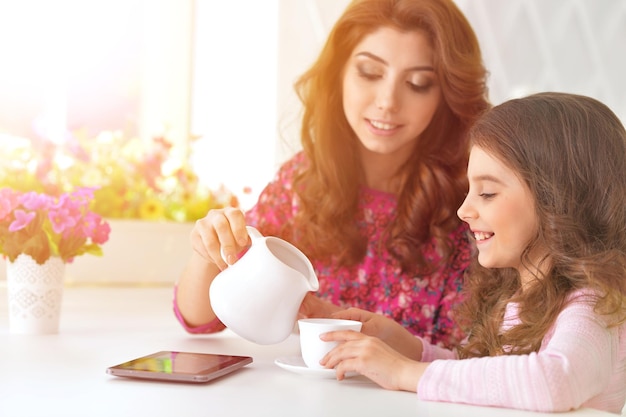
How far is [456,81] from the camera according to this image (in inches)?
62.9

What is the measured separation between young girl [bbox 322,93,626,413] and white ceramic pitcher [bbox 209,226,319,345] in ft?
0.29

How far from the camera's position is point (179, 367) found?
97 centimetres

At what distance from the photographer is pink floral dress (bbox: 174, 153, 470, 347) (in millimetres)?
1715

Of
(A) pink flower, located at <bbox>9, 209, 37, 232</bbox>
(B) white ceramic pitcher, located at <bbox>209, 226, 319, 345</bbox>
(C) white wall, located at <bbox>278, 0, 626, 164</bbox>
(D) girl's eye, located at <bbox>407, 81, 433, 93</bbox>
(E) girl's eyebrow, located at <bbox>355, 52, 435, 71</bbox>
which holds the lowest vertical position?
(B) white ceramic pitcher, located at <bbox>209, 226, 319, 345</bbox>

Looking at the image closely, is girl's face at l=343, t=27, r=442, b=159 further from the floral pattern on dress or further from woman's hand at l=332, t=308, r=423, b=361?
woman's hand at l=332, t=308, r=423, b=361

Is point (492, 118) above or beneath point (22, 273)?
above

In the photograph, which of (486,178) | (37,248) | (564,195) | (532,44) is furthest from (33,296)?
(532,44)

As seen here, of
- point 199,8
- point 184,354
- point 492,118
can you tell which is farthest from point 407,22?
point 199,8

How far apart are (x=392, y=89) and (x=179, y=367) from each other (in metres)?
0.80

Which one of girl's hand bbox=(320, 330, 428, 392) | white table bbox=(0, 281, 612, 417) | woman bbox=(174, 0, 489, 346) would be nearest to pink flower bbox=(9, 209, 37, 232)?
white table bbox=(0, 281, 612, 417)

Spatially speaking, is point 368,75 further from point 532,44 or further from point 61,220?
point 532,44

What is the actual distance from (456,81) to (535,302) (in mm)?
629

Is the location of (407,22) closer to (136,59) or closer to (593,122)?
(593,122)

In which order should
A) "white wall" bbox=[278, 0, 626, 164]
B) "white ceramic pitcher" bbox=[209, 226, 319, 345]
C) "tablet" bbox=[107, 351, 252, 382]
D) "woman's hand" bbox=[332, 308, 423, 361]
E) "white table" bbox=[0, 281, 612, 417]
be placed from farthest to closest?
"white wall" bbox=[278, 0, 626, 164] → "woman's hand" bbox=[332, 308, 423, 361] → "white ceramic pitcher" bbox=[209, 226, 319, 345] → "tablet" bbox=[107, 351, 252, 382] → "white table" bbox=[0, 281, 612, 417]
